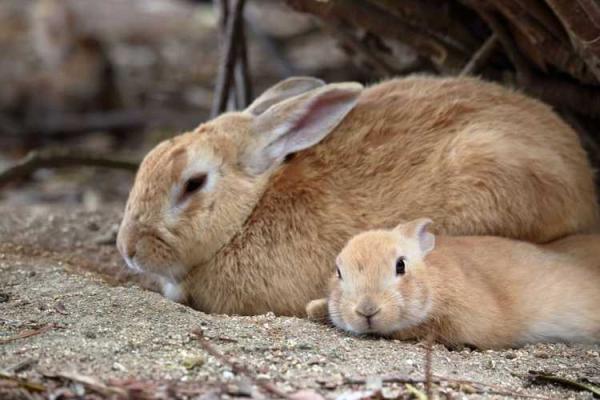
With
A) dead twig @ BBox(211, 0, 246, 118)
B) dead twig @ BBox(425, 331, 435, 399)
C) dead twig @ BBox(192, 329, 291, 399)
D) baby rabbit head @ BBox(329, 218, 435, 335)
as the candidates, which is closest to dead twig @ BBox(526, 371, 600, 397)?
dead twig @ BBox(425, 331, 435, 399)

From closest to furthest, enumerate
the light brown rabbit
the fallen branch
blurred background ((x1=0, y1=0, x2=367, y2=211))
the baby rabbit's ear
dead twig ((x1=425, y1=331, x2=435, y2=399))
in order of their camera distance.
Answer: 1. dead twig ((x1=425, y1=331, x2=435, y2=399))
2. the baby rabbit's ear
3. the light brown rabbit
4. the fallen branch
5. blurred background ((x1=0, y1=0, x2=367, y2=211))

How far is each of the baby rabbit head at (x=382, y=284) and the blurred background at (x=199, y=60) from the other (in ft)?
4.50

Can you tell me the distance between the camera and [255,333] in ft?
14.1

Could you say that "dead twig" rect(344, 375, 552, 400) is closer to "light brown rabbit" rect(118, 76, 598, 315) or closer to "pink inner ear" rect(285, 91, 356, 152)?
"light brown rabbit" rect(118, 76, 598, 315)

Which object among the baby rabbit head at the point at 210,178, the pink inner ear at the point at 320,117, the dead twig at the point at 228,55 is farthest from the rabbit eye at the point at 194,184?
the dead twig at the point at 228,55

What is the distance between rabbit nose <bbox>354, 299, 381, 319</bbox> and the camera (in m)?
4.28

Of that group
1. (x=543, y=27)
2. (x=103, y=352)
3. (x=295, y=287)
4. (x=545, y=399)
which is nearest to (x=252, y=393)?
(x=103, y=352)

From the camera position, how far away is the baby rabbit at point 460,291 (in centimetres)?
436

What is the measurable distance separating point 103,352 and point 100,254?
2362 millimetres

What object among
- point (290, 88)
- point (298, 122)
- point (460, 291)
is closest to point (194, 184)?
point (298, 122)

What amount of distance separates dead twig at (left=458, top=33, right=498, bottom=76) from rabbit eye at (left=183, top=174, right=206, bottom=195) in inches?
69.0

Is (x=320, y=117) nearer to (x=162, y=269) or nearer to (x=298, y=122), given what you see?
(x=298, y=122)

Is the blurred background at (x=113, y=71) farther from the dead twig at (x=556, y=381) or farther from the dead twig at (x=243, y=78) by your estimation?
the dead twig at (x=556, y=381)

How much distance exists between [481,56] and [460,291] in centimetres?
195
